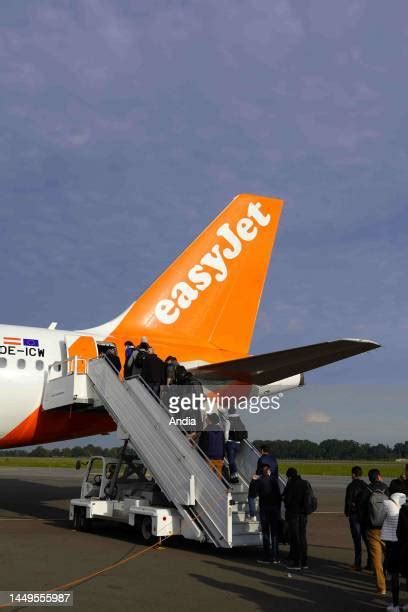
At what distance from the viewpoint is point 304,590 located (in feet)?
33.1

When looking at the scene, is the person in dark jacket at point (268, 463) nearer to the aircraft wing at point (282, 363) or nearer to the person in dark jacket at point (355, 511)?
the person in dark jacket at point (355, 511)

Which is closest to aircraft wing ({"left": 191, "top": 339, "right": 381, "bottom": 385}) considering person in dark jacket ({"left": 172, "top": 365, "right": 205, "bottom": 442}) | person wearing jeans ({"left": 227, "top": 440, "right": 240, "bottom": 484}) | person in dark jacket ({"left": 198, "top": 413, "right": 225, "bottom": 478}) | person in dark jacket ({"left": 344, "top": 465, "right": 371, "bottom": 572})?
person in dark jacket ({"left": 172, "top": 365, "right": 205, "bottom": 442})

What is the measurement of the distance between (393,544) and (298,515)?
11.8 feet

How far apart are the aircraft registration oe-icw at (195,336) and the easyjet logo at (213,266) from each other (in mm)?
35

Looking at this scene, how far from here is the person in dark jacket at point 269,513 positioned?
40.7 feet

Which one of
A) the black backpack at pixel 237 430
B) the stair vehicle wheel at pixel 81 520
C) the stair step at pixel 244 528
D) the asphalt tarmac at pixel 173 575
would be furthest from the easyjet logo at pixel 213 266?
the stair step at pixel 244 528

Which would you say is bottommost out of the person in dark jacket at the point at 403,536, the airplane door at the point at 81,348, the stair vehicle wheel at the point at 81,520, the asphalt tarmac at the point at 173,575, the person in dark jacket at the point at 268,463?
the asphalt tarmac at the point at 173,575

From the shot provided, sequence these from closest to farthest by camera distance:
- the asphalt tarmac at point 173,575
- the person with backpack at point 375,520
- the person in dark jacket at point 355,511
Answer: the asphalt tarmac at point 173,575, the person with backpack at point 375,520, the person in dark jacket at point 355,511

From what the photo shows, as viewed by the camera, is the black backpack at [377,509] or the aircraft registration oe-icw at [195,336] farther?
the aircraft registration oe-icw at [195,336]

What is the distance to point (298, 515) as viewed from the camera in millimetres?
12109

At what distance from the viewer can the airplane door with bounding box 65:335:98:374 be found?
18641mm

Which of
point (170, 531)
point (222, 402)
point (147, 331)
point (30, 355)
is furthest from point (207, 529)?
point (147, 331)

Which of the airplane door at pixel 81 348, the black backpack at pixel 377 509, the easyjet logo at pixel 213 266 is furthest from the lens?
the easyjet logo at pixel 213 266

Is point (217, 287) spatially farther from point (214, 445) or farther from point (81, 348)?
point (214, 445)
